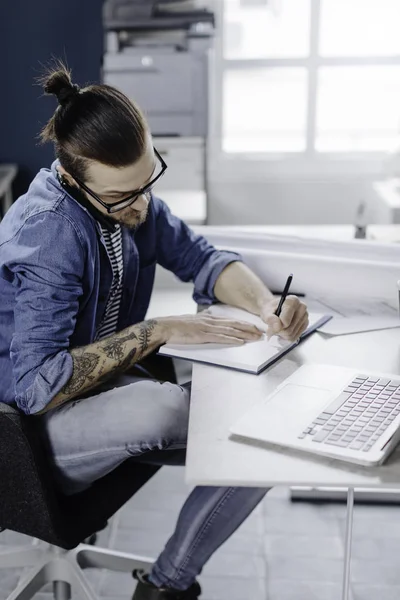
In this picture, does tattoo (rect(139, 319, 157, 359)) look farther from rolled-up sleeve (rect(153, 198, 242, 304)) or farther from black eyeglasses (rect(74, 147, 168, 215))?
rolled-up sleeve (rect(153, 198, 242, 304))

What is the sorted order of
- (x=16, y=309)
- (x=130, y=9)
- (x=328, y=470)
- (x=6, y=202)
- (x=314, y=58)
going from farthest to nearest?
(x=314, y=58) → (x=6, y=202) → (x=130, y=9) → (x=16, y=309) → (x=328, y=470)

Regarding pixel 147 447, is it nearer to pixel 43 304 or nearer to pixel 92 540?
pixel 43 304

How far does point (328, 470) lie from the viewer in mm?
984

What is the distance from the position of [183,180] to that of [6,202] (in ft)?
3.01

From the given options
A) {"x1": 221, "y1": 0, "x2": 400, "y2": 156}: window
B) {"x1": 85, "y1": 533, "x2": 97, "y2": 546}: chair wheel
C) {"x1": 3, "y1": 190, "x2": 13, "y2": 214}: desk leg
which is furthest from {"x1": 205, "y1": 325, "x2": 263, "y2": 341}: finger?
{"x1": 221, "y1": 0, "x2": 400, "y2": 156}: window

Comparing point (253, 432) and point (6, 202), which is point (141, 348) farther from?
point (6, 202)

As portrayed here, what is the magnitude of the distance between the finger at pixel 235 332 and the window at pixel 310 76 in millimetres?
3062

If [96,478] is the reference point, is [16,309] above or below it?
above

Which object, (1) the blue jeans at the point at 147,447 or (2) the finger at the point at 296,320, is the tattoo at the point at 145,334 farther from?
(2) the finger at the point at 296,320

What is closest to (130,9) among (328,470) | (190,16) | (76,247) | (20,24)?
(190,16)

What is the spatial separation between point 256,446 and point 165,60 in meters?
2.97

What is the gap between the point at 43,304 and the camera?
1336 millimetres

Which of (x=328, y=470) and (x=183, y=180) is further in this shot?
(x=183, y=180)

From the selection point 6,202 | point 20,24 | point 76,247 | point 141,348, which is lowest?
point 6,202
